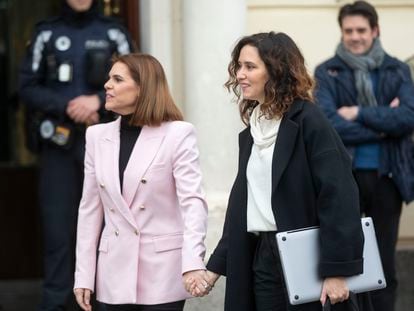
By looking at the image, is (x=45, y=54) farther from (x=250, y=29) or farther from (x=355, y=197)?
(x=355, y=197)

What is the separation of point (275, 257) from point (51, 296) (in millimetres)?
2575

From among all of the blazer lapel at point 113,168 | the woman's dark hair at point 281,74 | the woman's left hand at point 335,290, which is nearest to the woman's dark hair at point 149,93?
the blazer lapel at point 113,168

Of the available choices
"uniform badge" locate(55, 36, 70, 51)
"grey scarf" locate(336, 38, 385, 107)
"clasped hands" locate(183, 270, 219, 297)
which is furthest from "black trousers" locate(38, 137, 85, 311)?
"clasped hands" locate(183, 270, 219, 297)

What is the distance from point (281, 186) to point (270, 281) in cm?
39

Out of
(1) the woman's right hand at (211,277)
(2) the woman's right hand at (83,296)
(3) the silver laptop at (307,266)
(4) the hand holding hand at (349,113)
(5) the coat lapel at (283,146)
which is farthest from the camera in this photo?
(4) the hand holding hand at (349,113)

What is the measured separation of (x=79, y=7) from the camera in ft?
22.3

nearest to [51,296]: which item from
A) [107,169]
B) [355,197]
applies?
[107,169]

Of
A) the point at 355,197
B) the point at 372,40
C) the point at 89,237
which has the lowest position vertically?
the point at 89,237

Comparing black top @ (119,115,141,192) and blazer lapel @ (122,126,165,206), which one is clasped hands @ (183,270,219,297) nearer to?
blazer lapel @ (122,126,165,206)

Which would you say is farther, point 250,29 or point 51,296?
point 250,29

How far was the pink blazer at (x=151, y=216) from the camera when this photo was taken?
16.2 feet

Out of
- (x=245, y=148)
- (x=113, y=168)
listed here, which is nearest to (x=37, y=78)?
(x=113, y=168)

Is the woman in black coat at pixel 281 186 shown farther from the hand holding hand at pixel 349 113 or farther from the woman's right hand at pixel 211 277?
the hand holding hand at pixel 349 113

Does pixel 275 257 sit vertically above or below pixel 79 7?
below
